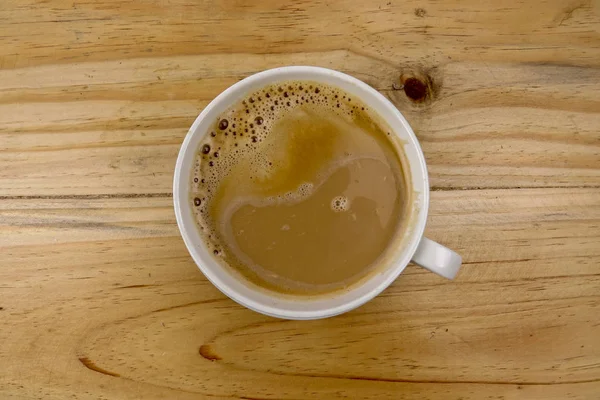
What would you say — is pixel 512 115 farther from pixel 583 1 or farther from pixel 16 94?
pixel 16 94

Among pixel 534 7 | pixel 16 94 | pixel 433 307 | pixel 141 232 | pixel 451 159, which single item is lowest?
pixel 433 307

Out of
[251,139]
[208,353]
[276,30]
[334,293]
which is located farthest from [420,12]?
[208,353]

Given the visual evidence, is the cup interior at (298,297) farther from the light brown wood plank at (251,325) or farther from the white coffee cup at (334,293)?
the light brown wood plank at (251,325)

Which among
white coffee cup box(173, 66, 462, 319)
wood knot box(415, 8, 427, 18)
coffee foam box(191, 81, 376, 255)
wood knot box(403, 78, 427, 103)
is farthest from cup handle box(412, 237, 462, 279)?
wood knot box(415, 8, 427, 18)

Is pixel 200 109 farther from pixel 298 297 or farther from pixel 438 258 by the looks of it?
pixel 438 258

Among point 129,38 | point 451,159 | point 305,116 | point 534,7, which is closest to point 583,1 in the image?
point 534,7

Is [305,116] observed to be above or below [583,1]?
below

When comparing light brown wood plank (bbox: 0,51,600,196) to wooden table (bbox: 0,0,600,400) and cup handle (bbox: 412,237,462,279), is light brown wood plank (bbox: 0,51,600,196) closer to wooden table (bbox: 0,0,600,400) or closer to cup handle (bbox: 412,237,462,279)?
wooden table (bbox: 0,0,600,400)
